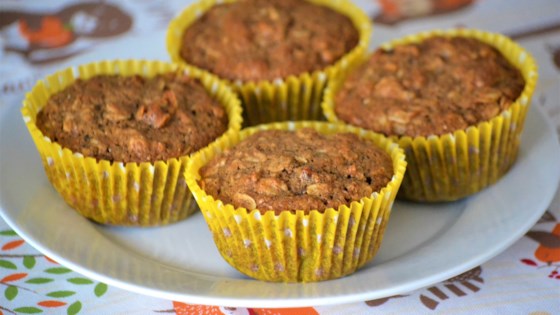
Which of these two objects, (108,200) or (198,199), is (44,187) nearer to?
(108,200)

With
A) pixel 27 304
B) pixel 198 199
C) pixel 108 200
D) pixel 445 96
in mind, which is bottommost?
pixel 27 304

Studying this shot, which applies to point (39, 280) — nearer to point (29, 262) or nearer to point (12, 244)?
point (29, 262)

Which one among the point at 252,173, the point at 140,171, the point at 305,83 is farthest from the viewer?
the point at 305,83

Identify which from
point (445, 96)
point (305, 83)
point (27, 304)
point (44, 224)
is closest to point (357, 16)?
point (305, 83)

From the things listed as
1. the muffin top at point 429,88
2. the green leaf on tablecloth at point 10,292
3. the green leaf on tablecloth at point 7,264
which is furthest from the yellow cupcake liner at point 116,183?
the muffin top at point 429,88

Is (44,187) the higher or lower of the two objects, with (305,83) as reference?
lower

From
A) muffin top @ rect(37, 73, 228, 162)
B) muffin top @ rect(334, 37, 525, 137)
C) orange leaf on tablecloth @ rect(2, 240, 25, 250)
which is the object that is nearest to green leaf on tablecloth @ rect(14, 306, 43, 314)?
orange leaf on tablecloth @ rect(2, 240, 25, 250)

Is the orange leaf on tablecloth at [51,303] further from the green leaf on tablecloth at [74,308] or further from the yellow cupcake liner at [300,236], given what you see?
the yellow cupcake liner at [300,236]
